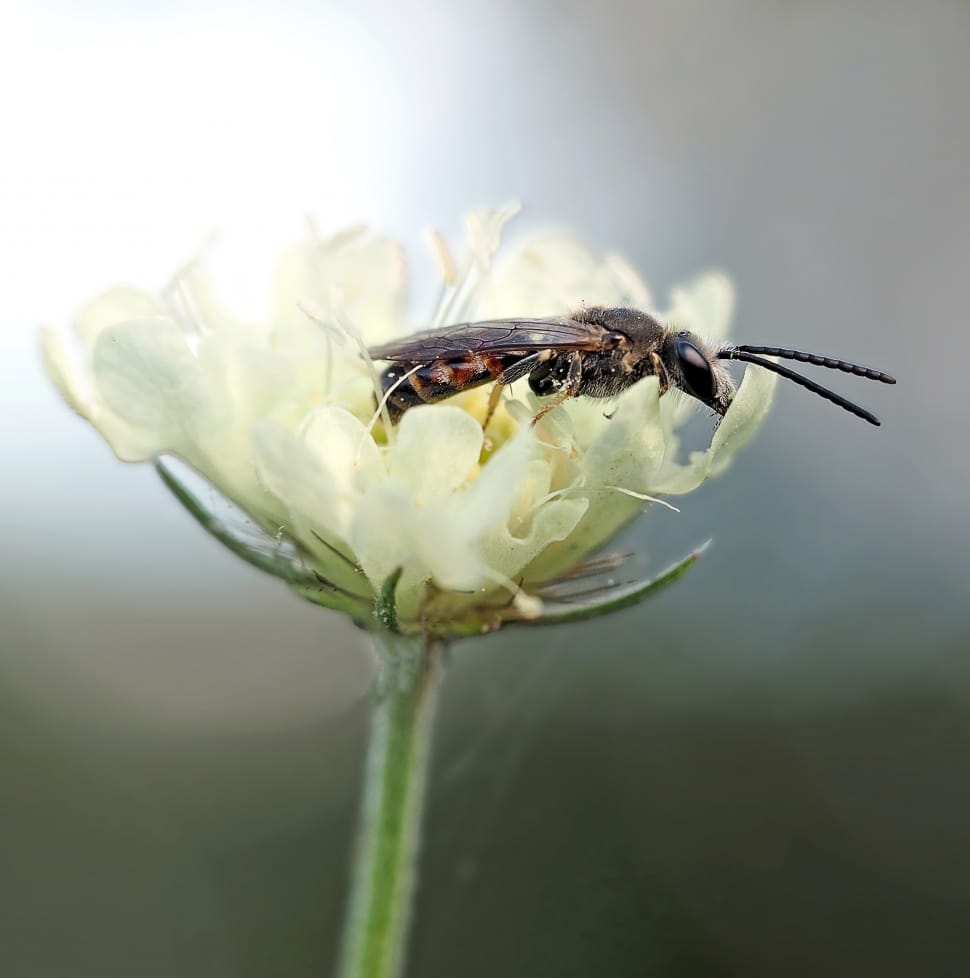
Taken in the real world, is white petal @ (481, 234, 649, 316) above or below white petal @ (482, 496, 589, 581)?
above

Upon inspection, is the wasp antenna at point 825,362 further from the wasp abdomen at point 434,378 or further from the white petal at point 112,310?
the white petal at point 112,310

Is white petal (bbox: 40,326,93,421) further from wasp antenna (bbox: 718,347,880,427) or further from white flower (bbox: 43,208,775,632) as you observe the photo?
wasp antenna (bbox: 718,347,880,427)

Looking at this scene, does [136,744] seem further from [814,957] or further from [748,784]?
[814,957]

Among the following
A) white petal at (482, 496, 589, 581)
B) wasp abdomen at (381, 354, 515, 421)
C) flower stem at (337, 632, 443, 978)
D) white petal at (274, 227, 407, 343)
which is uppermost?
white petal at (274, 227, 407, 343)

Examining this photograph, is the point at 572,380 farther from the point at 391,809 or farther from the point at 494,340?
the point at 391,809

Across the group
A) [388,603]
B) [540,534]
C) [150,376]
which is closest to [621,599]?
[540,534]

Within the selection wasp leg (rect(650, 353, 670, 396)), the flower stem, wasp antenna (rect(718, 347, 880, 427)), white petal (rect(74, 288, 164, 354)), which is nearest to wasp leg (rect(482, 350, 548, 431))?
wasp leg (rect(650, 353, 670, 396))

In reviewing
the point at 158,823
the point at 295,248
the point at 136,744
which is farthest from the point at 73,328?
the point at 136,744
